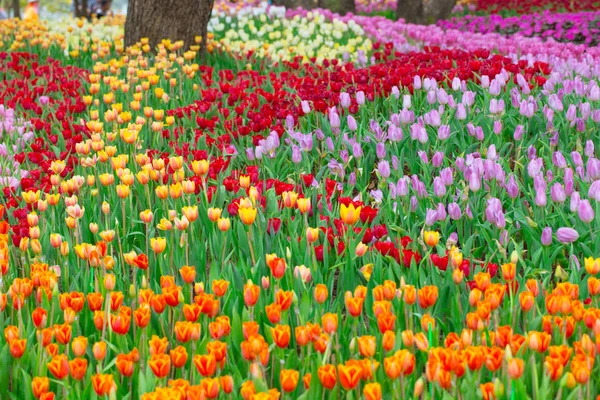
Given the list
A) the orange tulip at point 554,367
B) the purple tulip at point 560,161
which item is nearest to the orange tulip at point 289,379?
the orange tulip at point 554,367

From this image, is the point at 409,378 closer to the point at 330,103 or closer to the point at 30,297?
the point at 30,297

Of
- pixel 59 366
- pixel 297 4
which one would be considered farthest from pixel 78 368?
pixel 297 4

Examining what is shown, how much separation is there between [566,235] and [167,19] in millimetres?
6126

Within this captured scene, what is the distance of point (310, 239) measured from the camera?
2953 millimetres

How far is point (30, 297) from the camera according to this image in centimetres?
283

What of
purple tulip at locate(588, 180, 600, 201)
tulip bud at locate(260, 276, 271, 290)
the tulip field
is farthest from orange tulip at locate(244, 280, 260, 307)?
purple tulip at locate(588, 180, 600, 201)

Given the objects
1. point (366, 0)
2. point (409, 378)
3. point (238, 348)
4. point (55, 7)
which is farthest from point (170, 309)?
point (55, 7)

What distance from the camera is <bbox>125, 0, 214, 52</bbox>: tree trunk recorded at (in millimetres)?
8258

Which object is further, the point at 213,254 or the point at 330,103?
the point at 330,103

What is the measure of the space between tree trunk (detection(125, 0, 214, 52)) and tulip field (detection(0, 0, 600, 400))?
4.11ft

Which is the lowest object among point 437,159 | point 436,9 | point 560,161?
point 437,159

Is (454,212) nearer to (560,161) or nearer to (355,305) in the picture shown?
(560,161)

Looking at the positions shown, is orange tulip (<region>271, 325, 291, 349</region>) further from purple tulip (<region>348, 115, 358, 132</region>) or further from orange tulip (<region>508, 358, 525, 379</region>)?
purple tulip (<region>348, 115, 358, 132</region>)

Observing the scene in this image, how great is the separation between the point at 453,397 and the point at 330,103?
3633mm
